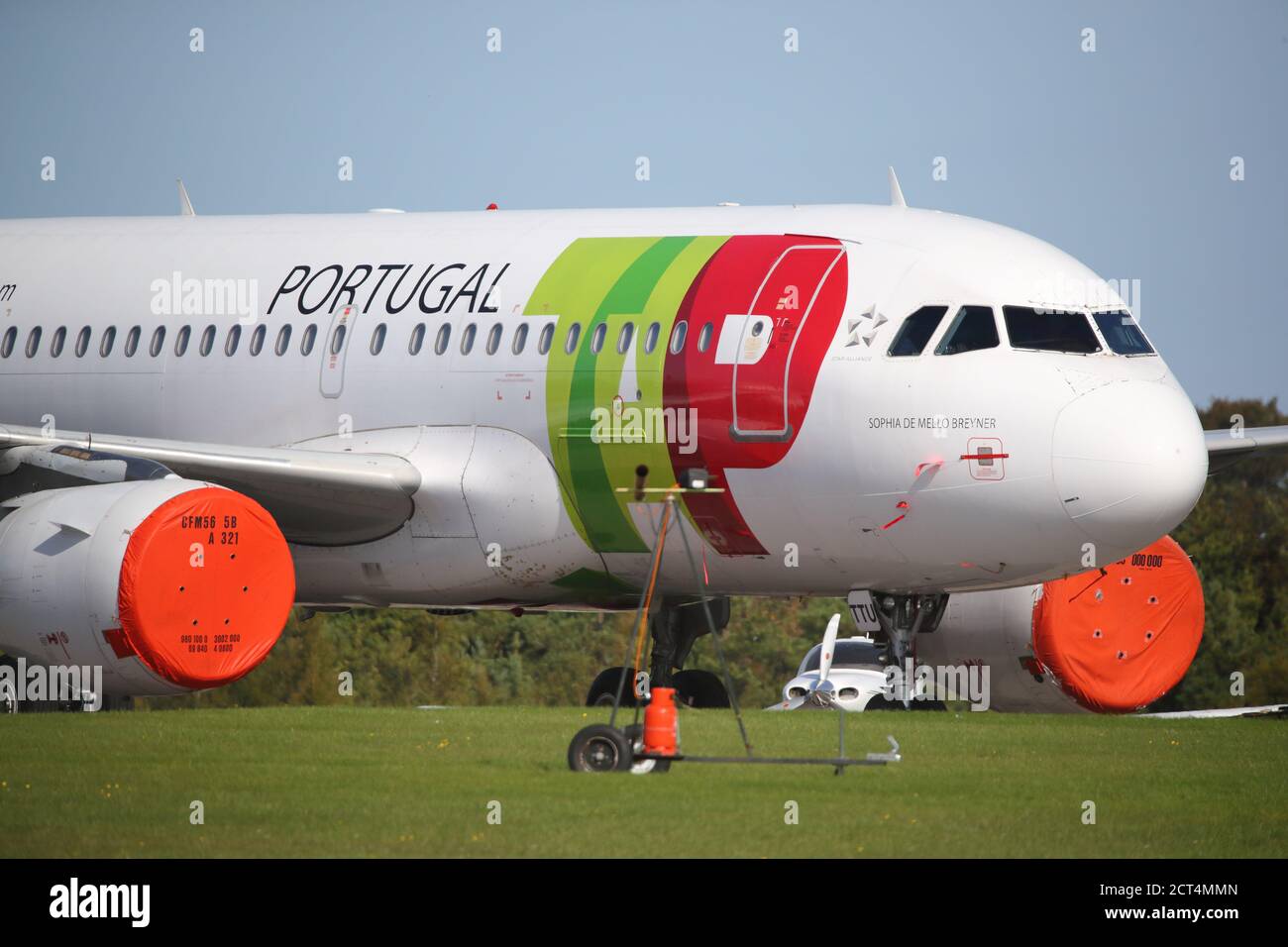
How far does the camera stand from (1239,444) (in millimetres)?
23203

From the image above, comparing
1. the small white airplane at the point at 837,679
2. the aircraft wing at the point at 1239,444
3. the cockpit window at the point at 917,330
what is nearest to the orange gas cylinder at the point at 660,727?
the cockpit window at the point at 917,330

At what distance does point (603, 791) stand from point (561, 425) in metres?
6.93

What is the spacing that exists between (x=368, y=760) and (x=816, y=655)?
565 inches

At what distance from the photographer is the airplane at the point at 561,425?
1856 centimetres

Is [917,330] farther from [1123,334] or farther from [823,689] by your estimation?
[823,689]

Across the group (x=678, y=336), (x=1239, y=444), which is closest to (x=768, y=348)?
(x=678, y=336)

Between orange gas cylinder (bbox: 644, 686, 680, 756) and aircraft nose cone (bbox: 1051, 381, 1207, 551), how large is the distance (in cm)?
501

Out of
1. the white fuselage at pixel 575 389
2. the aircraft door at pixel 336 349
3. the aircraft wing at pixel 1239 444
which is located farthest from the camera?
the aircraft wing at pixel 1239 444

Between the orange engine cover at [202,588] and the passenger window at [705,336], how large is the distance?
Answer: 4145mm

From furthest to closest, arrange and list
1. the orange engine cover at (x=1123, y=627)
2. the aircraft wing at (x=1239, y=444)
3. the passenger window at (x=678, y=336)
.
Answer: the orange engine cover at (x=1123, y=627) → the aircraft wing at (x=1239, y=444) → the passenger window at (x=678, y=336)

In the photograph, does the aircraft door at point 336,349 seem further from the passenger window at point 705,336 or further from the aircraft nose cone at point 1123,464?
the aircraft nose cone at point 1123,464

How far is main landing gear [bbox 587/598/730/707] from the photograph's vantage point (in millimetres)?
23297
